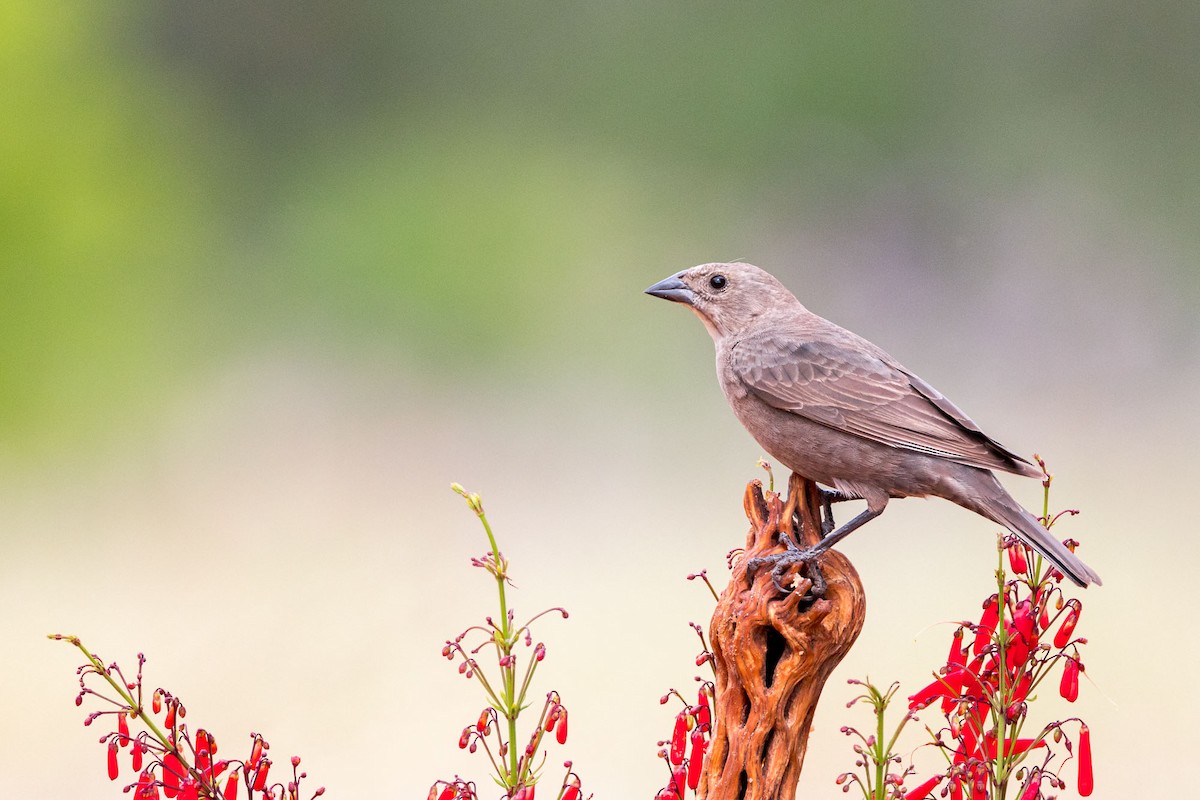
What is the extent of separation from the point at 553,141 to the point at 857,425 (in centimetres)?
306

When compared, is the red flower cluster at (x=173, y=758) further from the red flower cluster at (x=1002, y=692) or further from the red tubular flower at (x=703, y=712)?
the red flower cluster at (x=1002, y=692)

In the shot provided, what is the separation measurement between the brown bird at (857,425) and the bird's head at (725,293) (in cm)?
11

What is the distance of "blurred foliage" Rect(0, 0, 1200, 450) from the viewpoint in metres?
4.70

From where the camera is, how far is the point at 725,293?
252cm

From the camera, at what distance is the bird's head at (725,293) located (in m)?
2.51

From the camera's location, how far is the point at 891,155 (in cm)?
484

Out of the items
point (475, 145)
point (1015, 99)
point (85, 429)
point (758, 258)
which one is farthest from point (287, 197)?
point (1015, 99)

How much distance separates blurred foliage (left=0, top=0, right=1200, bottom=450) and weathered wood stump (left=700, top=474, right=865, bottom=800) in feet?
9.76

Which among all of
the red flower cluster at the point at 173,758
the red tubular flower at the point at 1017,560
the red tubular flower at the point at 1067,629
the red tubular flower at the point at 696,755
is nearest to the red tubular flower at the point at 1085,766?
the red tubular flower at the point at 1067,629

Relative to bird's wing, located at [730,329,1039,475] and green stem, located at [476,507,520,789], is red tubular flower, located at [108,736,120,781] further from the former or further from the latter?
bird's wing, located at [730,329,1039,475]

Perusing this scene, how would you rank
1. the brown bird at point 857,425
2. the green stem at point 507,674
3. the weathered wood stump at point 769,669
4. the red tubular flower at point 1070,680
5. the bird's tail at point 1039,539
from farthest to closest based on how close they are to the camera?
the brown bird at point 857,425, the weathered wood stump at point 769,669, the bird's tail at point 1039,539, the red tubular flower at point 1070,680, the green stem at point 507,674

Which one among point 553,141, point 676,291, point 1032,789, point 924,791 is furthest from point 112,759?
point 553,141

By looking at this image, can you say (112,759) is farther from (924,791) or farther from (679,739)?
(924,791)

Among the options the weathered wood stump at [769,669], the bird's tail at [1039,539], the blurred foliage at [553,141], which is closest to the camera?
the bird's tail at [1039,539]
